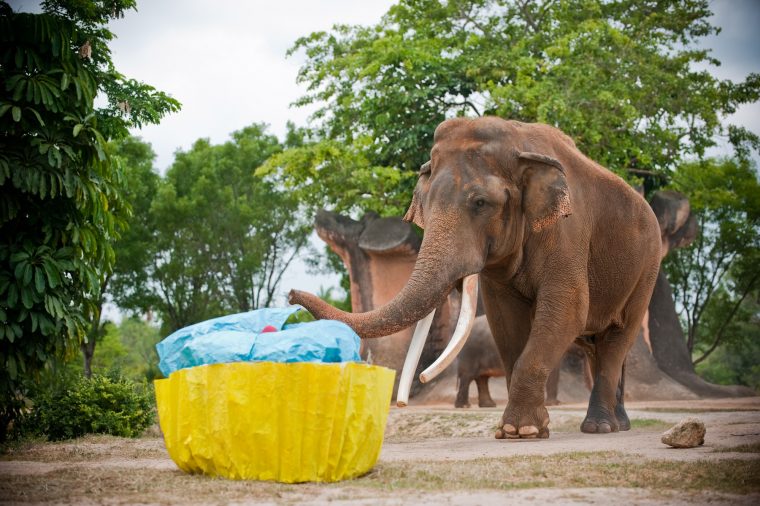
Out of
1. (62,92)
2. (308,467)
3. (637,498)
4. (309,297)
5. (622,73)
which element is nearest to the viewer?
(637,498)

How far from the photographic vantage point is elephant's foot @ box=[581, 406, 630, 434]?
8969 millimetres

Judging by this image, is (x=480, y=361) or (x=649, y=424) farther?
(x=480, y=361)

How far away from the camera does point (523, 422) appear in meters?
7.80

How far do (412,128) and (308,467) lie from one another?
16.4 m

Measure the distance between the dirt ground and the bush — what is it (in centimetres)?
141

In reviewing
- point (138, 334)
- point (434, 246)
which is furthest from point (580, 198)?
point (138, 334)

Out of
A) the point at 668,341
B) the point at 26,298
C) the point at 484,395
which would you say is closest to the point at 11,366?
the point at 26,298

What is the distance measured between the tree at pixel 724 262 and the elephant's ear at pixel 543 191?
18173 millimetres

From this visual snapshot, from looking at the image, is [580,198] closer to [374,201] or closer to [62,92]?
[62,92]

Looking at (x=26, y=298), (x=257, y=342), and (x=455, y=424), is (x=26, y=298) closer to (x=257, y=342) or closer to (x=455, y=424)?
(x=257, y=342)

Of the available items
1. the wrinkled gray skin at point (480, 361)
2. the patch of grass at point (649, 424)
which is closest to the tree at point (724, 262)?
the wrinkled gray skin at point (480, 361)

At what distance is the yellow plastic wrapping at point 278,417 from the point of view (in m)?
5.04

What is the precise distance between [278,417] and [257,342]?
1.58 ft

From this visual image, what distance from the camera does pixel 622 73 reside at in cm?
2011
